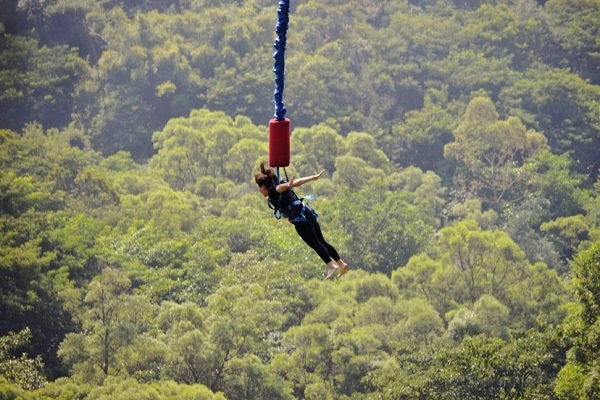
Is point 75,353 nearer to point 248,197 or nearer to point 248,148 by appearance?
point 248,197

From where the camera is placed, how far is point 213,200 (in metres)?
38.9

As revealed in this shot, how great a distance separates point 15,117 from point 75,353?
95.4ft

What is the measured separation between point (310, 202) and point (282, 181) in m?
27.1

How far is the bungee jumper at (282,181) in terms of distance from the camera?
8633mm

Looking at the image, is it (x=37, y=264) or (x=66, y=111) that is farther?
(x=66, y=111)

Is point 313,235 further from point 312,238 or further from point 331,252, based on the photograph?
point 331,252

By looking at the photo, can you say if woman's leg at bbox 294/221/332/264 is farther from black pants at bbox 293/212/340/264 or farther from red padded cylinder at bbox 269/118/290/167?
red padded cylinder at bbox 269/118/290/167

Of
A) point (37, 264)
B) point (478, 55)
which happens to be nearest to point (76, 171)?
point (37, 264)

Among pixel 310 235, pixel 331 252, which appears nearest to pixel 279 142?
pixel 310 235

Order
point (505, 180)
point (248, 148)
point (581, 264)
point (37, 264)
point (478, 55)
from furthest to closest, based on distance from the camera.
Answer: point (478, 55) < point (505, 180) < point (248, 148) < point (37, 264) < point (581, 264)

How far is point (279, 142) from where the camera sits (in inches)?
350

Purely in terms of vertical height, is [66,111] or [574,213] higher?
[66,111]

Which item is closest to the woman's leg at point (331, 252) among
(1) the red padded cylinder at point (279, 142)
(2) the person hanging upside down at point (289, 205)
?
(2) the person hanging upside down at point (289, 205)

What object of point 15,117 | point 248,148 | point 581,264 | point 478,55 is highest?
point 478,55
